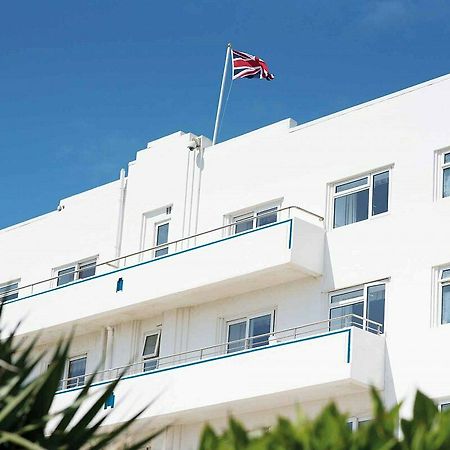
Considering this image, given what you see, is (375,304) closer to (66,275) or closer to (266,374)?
(266,374)

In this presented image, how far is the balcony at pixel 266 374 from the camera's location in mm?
26719

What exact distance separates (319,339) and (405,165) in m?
4.13

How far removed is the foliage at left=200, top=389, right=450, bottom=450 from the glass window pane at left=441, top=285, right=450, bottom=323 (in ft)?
56.7

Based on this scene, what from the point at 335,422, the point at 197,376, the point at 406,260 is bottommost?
the point at 335,422

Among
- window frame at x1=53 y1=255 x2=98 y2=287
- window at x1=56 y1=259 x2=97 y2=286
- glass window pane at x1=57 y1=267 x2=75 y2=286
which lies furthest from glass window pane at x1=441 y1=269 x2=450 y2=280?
glass window pane at x1=57 y1=267 x2=75 y2=286

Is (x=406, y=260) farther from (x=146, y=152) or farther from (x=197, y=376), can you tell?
(x=146, y=152)

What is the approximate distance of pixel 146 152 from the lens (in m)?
35.2

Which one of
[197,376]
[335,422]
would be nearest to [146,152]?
[197,376]

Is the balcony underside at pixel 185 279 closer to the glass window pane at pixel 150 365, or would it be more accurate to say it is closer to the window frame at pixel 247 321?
the window frame at pixel 247 321

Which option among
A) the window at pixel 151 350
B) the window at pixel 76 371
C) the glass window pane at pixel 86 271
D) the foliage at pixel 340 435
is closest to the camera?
the foliage at pixel 340 435

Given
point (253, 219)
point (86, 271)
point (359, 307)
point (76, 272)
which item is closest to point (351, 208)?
point (359, 307)

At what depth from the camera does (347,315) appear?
2814 cm

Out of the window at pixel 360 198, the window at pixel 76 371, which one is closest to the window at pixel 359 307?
the window at pixel 360 198

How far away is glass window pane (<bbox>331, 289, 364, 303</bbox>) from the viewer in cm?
2836
